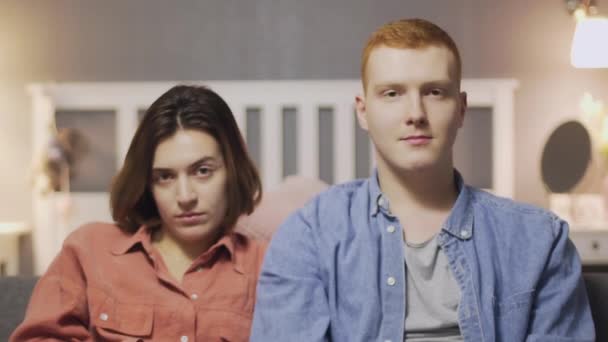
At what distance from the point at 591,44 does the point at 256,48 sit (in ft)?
3.90

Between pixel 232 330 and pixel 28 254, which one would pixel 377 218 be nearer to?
pixel 232 330

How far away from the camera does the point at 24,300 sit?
4.66 feet

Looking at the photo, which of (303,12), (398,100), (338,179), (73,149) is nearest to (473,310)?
(398,100)

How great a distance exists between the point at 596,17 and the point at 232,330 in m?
2.04

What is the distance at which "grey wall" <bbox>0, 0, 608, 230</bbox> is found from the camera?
2736 millimetres

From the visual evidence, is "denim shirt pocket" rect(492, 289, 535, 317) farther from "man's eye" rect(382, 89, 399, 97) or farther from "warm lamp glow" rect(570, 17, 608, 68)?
"warm lamp glow" rect(570, 17, 608, 68)

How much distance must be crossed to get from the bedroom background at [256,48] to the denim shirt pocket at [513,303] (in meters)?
1.73

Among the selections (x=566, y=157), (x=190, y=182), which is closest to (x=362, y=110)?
(x=190, y=182)

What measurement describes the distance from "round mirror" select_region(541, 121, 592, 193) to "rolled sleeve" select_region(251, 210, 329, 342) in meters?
1.75

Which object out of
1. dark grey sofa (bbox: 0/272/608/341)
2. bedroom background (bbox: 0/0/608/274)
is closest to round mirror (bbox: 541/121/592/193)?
bedroom background (bbox: 0/0/608/274)

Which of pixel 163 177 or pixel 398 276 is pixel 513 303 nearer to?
pixel 398 276

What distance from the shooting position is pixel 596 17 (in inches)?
106

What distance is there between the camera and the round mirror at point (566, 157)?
2.65m

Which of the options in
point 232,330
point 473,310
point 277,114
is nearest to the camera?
point 473,310
